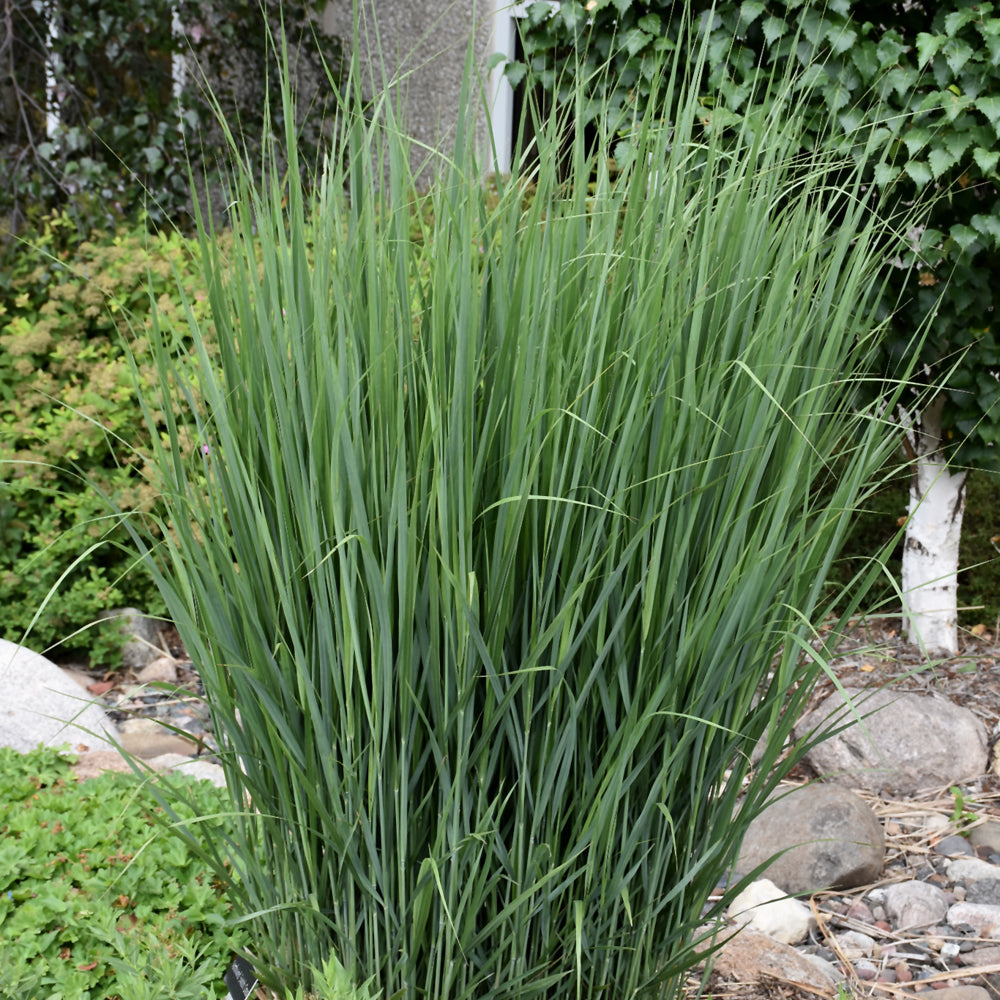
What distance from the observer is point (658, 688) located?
3.50 ft

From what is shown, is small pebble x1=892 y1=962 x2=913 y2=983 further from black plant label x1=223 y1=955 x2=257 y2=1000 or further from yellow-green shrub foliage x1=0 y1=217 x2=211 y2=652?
yellow-green shrub foliage x1=0 y1=217 x2=211 y2=652

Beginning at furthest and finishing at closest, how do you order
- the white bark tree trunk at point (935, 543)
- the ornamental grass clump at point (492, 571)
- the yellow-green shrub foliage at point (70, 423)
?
the white bark tree trunk at point (935, 543) < the yellow-green shrub foliage at point (70, 423) < the ornamental grass clump at point (492, 571)

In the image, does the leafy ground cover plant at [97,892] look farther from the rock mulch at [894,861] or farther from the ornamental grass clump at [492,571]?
the rock mulch at [894,861]

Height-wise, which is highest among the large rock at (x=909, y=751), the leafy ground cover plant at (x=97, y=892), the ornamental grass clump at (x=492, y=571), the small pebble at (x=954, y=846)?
the ornamental grass clump at (x=492, y=571)

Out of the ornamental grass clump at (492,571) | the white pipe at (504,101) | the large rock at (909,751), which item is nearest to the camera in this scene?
the ornamental grass clump at (492,571)

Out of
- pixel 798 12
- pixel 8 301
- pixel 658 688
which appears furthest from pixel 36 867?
pixel 8 301

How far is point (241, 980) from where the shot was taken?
1334 mm

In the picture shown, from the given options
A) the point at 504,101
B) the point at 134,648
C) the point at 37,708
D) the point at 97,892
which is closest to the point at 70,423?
the point at 134,648

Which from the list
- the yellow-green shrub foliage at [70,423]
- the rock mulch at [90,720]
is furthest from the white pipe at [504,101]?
the rock mulch at [90,720]

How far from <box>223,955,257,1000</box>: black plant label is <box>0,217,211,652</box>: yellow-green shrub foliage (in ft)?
6.70

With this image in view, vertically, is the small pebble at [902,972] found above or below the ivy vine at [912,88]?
below

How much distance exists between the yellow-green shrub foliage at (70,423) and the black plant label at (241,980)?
2042 mm

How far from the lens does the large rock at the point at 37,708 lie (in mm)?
2689

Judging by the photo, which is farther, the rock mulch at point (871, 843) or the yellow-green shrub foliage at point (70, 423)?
the yellow-green shrub foliage at point (70, 423)
